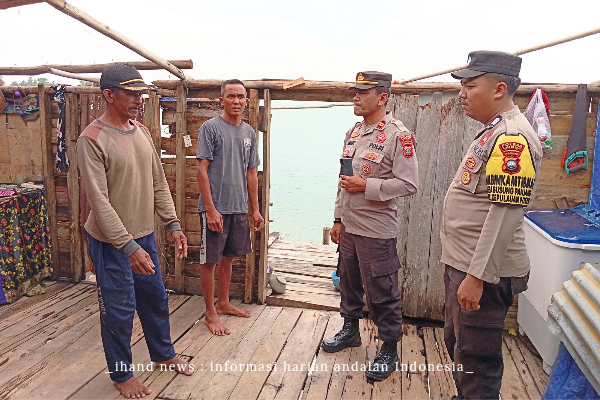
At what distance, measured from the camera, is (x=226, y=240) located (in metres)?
4.35

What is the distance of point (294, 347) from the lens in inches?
156

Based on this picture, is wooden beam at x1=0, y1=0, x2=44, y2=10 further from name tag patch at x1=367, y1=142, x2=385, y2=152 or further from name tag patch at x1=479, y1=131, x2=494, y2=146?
name tag patch at x1=479, y1=131, x2=494, y2=146

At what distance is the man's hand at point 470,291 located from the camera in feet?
7.50

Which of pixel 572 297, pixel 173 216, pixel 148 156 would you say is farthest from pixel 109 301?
pixel 572 297

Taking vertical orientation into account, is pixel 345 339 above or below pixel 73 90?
below

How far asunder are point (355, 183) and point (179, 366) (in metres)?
2.03

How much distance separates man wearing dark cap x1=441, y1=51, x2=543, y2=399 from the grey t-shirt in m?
2.17

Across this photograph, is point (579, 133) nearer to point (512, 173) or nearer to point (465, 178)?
point (465, 178)

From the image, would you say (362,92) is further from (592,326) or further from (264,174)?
(592,326)

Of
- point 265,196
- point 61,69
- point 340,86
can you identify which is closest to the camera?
point 340,86

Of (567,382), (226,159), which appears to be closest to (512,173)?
(567,382)

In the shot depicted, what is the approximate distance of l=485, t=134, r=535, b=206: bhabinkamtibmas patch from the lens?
2.10 metres

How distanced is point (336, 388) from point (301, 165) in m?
46.9

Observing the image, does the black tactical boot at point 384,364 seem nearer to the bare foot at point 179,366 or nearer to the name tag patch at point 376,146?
the bare foot at point 179,366
